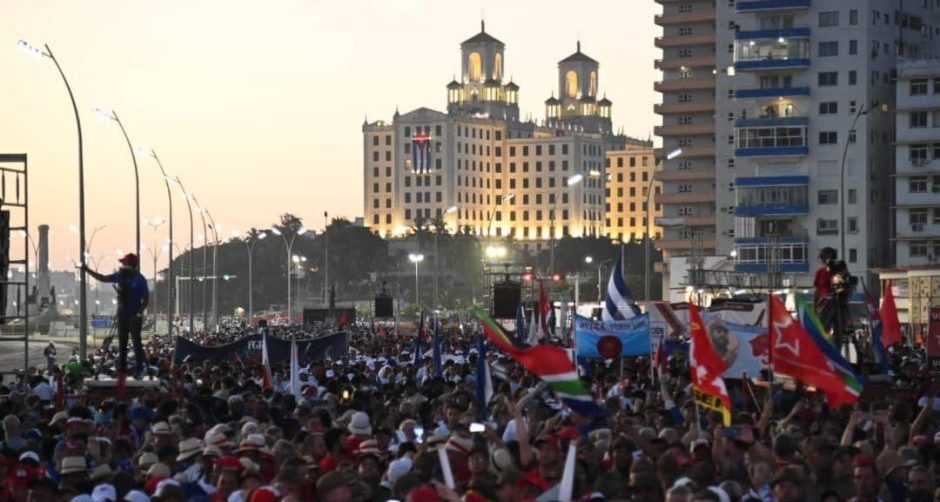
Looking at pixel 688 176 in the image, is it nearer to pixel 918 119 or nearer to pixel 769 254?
pixel 769 254

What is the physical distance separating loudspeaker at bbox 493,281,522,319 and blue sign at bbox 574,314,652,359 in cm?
2928

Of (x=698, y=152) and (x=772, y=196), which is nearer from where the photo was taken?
(x=772, y=196)

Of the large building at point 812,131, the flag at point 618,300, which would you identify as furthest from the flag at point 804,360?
the large building at point 812,131

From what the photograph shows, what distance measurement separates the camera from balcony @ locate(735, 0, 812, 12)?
10581 centimetres

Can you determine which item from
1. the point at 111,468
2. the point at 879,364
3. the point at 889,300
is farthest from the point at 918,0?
the point at 111,468

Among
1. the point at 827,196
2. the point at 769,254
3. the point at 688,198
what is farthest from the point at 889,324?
the point at 688,198

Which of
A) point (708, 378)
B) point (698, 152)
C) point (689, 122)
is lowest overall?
point (708, 378)

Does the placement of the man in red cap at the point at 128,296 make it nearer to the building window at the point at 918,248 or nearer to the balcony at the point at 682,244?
the building window at the point at 918,248

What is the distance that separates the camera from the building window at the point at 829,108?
106938mm

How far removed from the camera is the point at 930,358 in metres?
35.8

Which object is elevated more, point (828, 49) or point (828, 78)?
point (828, 49)

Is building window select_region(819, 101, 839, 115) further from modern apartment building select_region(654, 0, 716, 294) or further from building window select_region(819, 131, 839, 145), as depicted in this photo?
modern apartment building select_region(654, 0, 716, 294)

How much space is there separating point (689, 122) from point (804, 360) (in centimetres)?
11449

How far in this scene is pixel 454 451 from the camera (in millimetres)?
14648
